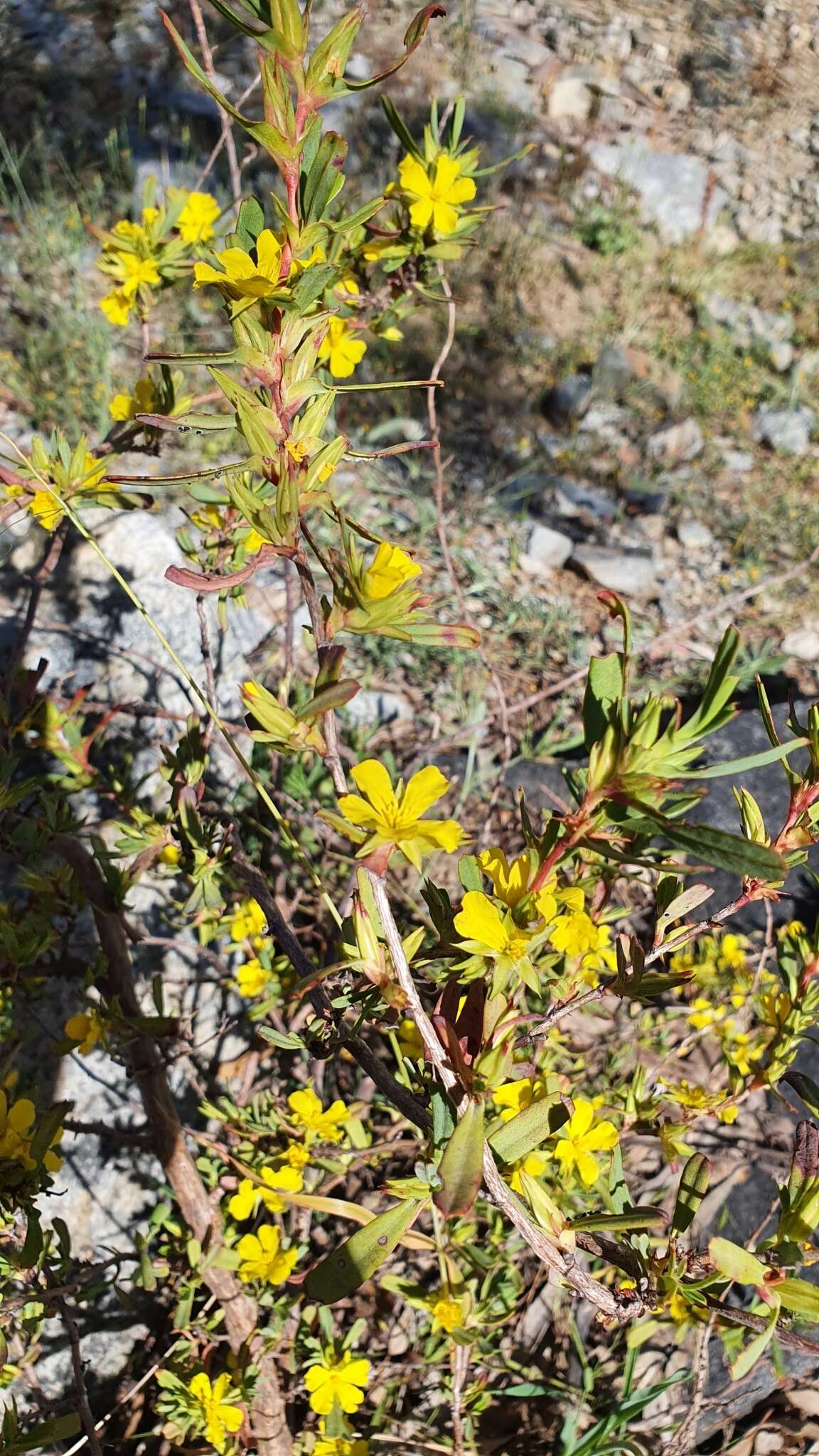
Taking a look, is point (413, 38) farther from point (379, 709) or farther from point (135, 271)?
point (379, 709)

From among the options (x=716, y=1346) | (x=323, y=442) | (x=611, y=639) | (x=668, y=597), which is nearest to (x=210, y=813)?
(x=323, y=442)

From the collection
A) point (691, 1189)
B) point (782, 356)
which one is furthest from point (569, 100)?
point (691, 1189)

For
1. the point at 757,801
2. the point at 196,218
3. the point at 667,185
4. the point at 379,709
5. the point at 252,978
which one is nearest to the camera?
the point at 196,218

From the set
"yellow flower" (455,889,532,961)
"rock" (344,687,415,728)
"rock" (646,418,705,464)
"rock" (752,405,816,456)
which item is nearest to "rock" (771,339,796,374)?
"rock" (752,405,816,456)

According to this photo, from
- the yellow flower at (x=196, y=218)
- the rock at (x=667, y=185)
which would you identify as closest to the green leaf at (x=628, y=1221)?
the yellow flower at (x=196, y=218)

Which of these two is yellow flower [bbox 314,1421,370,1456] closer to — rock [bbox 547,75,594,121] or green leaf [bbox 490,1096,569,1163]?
green leaf [bbox 490,1096,569,1163]

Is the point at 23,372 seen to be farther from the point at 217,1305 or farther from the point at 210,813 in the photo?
the point at 217,1305
